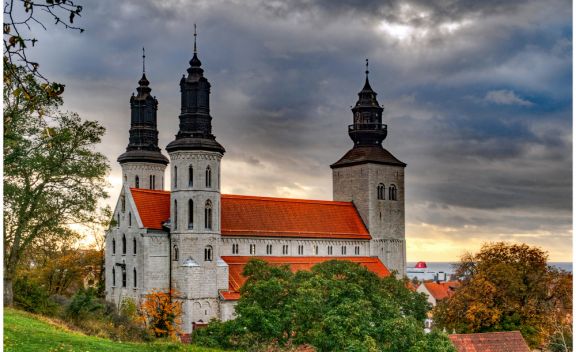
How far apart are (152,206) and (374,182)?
2044 centimetres

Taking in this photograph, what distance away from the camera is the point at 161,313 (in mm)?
43281

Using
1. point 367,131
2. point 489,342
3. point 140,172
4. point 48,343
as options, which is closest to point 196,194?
point 140,172

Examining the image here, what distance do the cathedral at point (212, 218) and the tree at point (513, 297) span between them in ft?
46.4

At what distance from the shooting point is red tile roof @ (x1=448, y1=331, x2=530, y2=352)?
33000 millimetres

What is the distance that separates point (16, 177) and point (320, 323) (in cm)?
1345

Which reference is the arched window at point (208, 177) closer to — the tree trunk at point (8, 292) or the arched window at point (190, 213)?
the arched window at point (190, 213)

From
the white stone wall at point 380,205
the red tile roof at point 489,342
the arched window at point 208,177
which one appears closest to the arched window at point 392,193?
the white stone wall at point 380,205

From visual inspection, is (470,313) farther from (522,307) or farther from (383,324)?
(383,324)

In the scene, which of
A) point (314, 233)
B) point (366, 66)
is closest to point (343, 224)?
point (314, 233)

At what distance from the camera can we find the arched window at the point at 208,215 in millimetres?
46688

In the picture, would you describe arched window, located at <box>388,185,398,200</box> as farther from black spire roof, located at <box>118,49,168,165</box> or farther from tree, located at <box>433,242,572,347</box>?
black spire roof, located at <box>118,49,168,165</box>

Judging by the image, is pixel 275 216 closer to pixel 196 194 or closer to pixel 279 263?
pixel 279 263

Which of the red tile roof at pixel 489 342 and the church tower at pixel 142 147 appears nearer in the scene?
the red tile roof at pixel 489 342

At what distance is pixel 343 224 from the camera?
191ft
